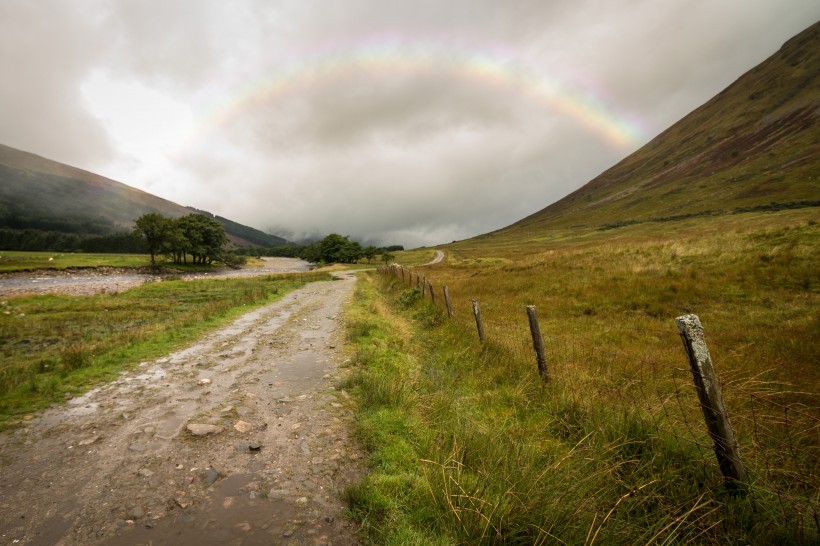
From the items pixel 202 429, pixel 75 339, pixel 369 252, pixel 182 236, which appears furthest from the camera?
pixel 369 252

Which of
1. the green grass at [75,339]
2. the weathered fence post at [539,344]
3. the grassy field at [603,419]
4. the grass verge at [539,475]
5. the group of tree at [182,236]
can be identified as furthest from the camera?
the group of tree at [182,236]

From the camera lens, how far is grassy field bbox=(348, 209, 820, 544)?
3240mm

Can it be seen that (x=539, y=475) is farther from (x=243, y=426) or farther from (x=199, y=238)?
(x=199, y=238)

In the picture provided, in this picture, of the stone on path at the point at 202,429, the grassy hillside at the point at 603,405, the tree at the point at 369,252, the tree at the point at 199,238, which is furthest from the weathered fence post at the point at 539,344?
the tree at the point at 369,252

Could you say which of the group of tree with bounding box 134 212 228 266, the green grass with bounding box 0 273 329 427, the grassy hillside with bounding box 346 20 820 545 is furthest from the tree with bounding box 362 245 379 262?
the grassy hillside with bounding box 346 20 820 545

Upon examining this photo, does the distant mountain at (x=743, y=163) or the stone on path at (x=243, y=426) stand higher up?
the distant mountain at (x=743, y=163)

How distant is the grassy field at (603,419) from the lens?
3.24 metres

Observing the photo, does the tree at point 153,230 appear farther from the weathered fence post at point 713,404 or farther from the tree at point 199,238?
the weathered fence post at point 713,404

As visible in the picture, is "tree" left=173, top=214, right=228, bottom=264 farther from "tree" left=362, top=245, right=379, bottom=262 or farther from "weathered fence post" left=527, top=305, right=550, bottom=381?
"weathered fence post" left=527, top=305, right=550, bottom=381

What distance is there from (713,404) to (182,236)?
10080cm

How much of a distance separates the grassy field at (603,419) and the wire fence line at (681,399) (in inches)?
1.5

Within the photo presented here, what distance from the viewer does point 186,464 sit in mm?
4836

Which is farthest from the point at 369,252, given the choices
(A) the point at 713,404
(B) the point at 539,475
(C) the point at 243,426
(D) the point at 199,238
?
Result: (A) the point at 713,404

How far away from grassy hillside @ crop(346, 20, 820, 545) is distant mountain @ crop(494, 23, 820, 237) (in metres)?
89.6
